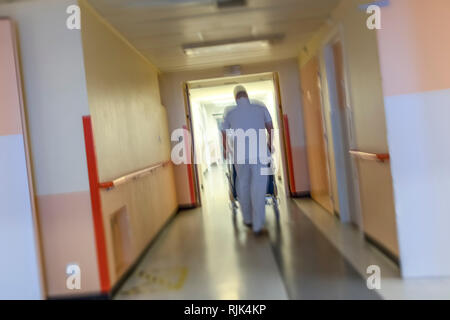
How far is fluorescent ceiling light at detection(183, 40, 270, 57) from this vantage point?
4.98 meters

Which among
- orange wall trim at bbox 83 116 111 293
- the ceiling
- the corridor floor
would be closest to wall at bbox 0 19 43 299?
orange wall trim at bbox 83 116 111 293

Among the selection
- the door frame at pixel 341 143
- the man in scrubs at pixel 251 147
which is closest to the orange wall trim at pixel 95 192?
the man in scrubs at pixel 251 147

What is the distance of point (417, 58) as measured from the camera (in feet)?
9.43

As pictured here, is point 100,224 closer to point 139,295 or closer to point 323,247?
point 139,295

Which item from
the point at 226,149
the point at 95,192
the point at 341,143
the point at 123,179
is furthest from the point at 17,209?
the point at 341,143

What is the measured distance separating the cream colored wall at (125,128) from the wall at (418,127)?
234cm

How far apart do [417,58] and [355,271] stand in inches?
69.7

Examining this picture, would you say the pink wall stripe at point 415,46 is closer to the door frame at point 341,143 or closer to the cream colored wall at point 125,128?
the door frame at point 341,143

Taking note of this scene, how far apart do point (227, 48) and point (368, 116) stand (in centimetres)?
252

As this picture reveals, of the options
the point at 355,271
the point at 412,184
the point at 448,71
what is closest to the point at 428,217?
the point at 412,184

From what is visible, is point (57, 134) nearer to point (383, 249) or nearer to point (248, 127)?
point (248, 127)

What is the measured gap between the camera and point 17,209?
2.94 meters

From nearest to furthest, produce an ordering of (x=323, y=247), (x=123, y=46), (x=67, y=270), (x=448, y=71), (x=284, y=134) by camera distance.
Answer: (x=448, y=71), (x=67, y=270), (x=323, y=247), (x=123, y=46), (x=284, y=134)

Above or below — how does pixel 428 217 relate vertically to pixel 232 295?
above
